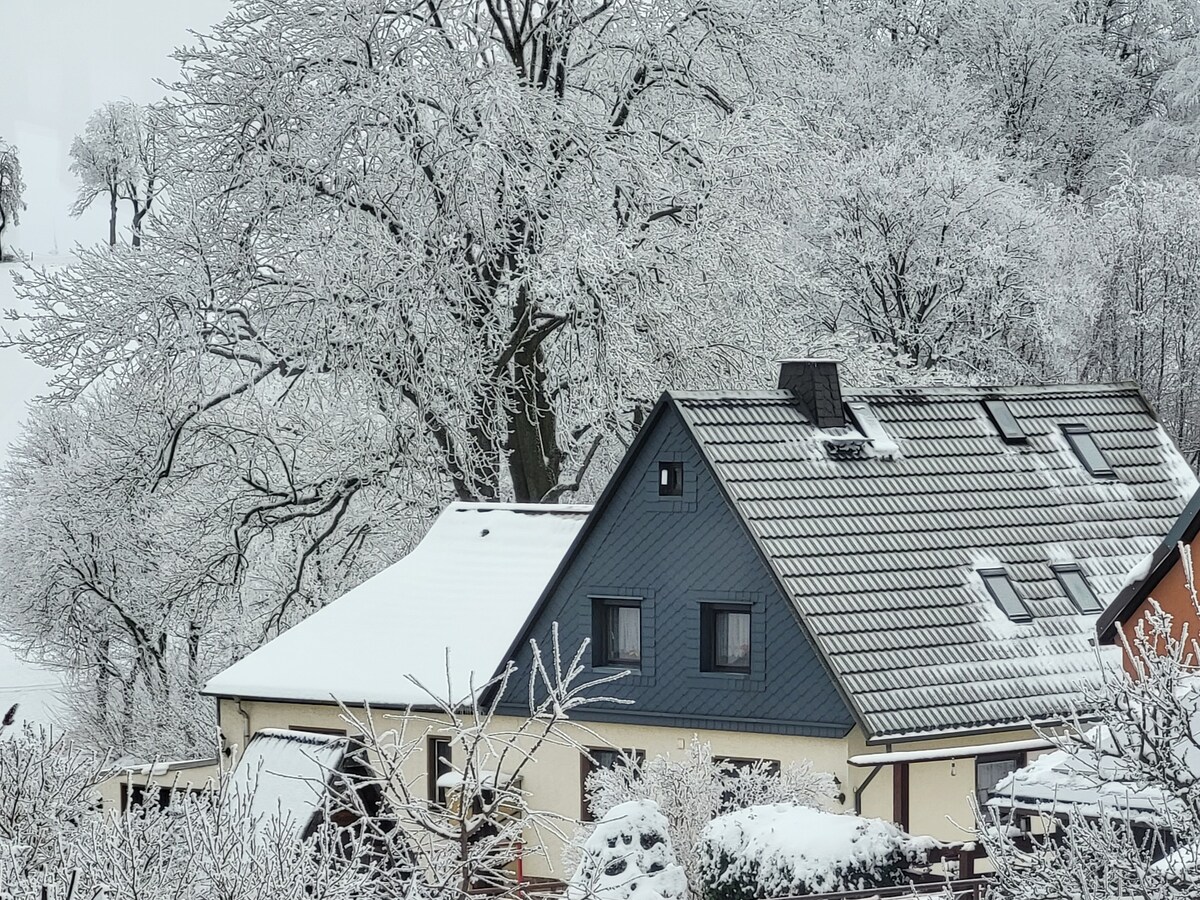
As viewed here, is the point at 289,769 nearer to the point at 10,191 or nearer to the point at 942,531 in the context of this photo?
the point at 942,531

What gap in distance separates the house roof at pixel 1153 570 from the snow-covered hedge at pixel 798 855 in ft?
10.8

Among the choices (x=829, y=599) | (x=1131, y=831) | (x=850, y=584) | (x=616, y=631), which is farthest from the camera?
(x=616, y=631)

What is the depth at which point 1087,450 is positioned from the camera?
85.1 feet

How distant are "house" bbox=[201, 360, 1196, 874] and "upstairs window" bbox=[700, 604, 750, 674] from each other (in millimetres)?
26

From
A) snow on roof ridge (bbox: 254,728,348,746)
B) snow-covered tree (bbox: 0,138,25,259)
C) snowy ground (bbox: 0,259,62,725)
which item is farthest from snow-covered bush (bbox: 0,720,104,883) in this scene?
snow-covered tree (bbox: 0,138,25,259)

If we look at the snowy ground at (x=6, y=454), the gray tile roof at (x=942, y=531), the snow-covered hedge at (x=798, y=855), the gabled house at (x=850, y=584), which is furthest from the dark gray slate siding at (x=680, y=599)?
the snowy ground at (x=6, y=454)

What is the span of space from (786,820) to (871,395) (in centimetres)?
901

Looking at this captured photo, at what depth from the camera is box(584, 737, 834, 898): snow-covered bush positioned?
711 inches

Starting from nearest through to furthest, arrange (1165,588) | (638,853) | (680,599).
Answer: (638,853) → (1165,588) → (680,599)

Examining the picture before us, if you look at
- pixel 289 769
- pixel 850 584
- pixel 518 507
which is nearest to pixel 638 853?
pixel 289 769

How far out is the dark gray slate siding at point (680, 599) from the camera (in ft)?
70.5

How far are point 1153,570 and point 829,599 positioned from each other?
4.31 meters

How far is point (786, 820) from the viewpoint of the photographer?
16484mm

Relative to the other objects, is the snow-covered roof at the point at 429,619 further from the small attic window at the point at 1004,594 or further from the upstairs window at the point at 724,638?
the small attic window at the point at 1004,594
